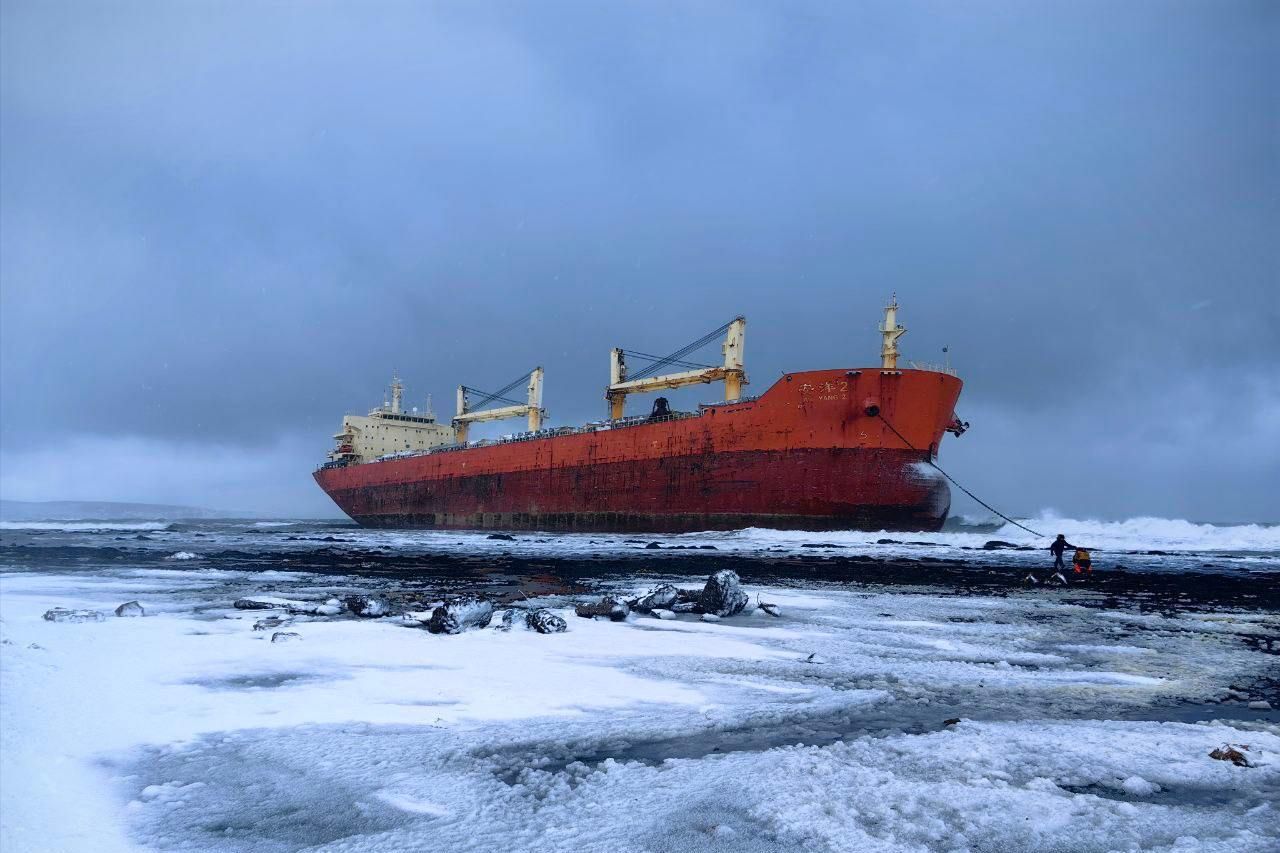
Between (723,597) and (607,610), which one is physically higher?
(723,597)

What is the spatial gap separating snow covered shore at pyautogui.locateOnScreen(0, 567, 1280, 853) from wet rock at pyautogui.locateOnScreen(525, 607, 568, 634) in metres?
0.12

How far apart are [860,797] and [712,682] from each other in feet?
6.52

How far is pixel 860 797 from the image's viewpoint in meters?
2.73

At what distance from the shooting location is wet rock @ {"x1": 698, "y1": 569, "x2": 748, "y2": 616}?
7.59 meters

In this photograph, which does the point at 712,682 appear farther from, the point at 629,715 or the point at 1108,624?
the point at 1108,624

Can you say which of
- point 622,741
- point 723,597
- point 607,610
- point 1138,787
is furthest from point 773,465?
point 1138,787

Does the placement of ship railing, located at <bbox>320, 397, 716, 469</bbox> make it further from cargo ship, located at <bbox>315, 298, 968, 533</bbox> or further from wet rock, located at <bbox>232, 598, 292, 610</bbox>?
wet rock, located at <bbox>232, 598, 292, 610</bbox>

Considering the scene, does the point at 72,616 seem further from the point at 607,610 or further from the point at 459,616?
the point at 607,610

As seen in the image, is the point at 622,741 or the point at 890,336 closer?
the point at 622,741

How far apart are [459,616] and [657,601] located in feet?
7.40

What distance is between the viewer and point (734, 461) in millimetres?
25109

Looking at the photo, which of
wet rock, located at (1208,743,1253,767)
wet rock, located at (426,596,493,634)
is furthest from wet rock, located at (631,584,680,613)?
wet rock, located at (1208,743,1253,767)

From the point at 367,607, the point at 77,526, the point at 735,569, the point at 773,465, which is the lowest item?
the point at 77,526

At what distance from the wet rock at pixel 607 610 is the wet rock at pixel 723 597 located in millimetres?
922
